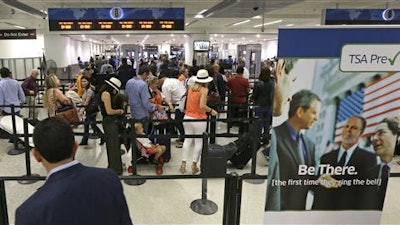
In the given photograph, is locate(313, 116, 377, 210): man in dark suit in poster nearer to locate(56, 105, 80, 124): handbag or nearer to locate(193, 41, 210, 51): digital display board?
locate(56, 105, 80, 124): handbag

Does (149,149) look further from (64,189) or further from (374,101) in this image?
(64,189)

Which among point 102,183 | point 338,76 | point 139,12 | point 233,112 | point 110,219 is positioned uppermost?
point 139,12

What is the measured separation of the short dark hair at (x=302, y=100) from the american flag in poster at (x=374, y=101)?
182mm

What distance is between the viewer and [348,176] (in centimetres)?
226

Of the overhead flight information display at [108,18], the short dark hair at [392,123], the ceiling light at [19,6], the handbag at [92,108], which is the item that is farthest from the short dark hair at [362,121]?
the ceiling light at [19,6]

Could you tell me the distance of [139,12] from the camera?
8195 mm

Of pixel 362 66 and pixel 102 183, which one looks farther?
pixel 362 66

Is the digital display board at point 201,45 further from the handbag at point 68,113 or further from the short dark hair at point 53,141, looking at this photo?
the short dark hair at point 53,141

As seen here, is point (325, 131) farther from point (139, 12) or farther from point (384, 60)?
point (139, 12)

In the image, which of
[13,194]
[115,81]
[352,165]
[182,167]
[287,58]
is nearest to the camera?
[287,58]

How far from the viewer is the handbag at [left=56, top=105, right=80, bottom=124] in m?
5.23

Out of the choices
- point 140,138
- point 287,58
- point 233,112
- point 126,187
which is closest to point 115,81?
point 140,138

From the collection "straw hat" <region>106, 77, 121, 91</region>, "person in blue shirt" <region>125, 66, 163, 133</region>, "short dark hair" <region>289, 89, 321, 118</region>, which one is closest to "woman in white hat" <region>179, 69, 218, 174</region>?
"person in blue shirt" <region>125, 66, 163, 133</region>

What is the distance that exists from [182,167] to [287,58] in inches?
125
